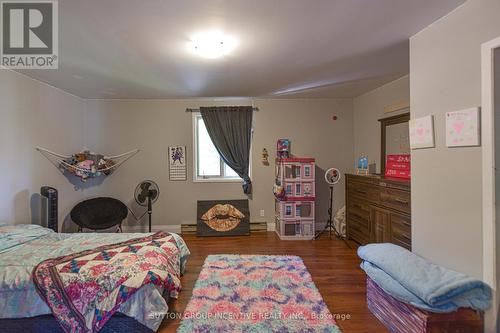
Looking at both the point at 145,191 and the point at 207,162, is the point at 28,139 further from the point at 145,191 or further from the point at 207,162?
the point at 207,162

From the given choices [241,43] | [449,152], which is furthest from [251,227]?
[449,152]

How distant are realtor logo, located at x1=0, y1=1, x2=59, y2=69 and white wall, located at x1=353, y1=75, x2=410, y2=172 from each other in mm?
3850

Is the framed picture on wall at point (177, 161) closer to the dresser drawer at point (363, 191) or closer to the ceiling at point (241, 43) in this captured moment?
the ceiling at point (241, 43)

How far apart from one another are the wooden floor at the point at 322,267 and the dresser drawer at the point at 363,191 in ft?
2.60

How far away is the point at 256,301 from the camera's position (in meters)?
2.40

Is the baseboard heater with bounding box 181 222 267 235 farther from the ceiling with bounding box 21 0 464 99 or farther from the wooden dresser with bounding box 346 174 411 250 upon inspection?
the ceiling with bounding box 21 0 464 99

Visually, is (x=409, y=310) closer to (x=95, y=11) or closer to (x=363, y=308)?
(x=363, y=308)

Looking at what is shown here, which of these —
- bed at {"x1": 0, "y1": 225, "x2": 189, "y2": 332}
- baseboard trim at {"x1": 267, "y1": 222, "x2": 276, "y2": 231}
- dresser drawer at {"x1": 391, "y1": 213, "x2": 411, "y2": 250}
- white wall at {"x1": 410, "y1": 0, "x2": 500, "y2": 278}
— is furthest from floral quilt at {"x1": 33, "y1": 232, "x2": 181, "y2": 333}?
baseboard trim at {"x1": 267, "y1": 222, "x2": 276, "y2": 231}

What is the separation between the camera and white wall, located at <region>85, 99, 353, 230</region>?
4.68 m

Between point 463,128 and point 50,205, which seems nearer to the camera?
point 463,128

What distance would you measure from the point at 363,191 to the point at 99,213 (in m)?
4.12

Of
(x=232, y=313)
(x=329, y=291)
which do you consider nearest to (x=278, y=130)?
(x=329, y=291)

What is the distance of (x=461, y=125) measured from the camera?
1805mm

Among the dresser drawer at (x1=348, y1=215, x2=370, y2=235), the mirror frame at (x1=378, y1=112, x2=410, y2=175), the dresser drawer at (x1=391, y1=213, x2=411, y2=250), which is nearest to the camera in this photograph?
the dresser drawer at (x1=391, y1=213, x2=411, y2=250)
